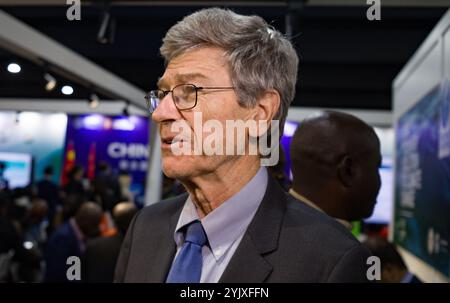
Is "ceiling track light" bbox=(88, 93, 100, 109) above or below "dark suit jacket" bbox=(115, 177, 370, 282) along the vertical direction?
above

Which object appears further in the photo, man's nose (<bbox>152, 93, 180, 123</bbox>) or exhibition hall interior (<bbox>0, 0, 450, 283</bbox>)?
exhibition hall interior (<bbox>0, 0, 450, 283</bbox>)

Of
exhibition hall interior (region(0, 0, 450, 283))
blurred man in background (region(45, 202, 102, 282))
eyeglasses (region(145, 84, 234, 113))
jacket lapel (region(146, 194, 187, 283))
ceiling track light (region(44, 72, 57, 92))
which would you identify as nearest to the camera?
eyeglasses (region(145, 84, 234, 113))

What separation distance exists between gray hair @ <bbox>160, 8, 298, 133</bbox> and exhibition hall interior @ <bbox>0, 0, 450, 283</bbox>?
0.03 m

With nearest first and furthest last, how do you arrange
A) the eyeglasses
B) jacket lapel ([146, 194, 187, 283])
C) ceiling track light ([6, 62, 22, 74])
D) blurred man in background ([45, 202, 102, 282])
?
the eyeglasses < jacket lapel ([146, 194, 187, 283]) < ceiling track light ([6, 62, 22, 74]) < blurred man in background ([45, 202, 102, 282])

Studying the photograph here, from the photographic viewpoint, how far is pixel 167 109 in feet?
2.62

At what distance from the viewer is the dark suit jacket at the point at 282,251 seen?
2.63ft

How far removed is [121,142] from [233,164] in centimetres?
44

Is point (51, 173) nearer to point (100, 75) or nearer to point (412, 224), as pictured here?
point (100, 75)

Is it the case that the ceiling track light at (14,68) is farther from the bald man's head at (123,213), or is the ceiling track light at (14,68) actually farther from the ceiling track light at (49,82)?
the bald man's head at (123,213)

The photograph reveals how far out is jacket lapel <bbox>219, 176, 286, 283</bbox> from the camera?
0.80 m

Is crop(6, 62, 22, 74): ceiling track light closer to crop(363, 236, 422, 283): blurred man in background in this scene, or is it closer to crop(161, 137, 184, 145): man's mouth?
crop(161, 137, 184, 145): man's mouth

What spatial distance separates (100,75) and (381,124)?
1.09 metres

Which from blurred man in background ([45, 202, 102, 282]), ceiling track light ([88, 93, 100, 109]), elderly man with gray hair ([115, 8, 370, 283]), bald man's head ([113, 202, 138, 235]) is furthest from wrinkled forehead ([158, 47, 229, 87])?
blurred man in background ([45, 202, 102, 282])

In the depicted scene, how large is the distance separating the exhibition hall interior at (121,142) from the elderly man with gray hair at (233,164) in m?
0.01
